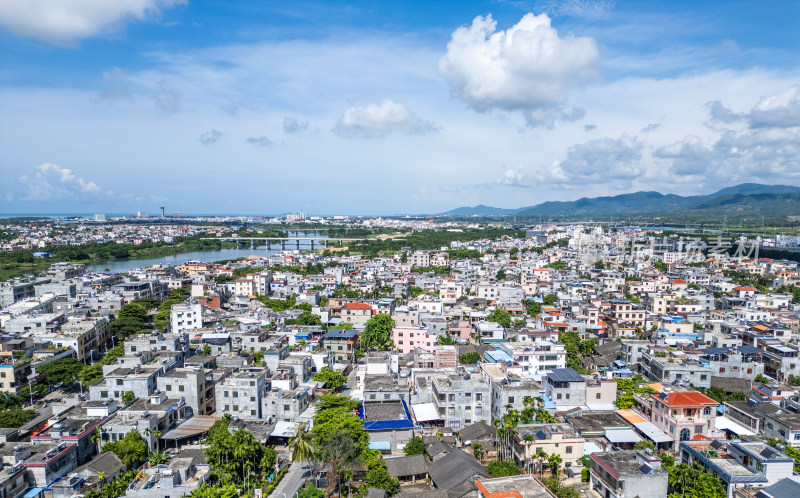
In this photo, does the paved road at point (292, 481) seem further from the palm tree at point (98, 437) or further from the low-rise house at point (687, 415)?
the low-rise house at point (687, 415)

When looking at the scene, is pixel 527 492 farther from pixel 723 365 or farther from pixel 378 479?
pixel 723 365

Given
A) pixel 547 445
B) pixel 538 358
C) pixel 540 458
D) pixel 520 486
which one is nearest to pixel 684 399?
pixel 547 445

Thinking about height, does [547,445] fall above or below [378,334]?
below

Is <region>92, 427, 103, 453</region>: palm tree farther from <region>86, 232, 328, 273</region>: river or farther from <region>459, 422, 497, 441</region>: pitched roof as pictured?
<region>86, 232, 328, 273</region>: river

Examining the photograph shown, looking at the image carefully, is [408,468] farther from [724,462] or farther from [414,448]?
[724,462]

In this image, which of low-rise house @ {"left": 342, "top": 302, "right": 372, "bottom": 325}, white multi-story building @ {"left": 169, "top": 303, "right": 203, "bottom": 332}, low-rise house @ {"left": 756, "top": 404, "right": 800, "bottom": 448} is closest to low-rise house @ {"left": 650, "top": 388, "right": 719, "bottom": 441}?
low-rise house @ {"left": 756, "top": 404, "right": 800, "bottom": 448}

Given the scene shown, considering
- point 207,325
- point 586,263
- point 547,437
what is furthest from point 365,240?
point 547,437
